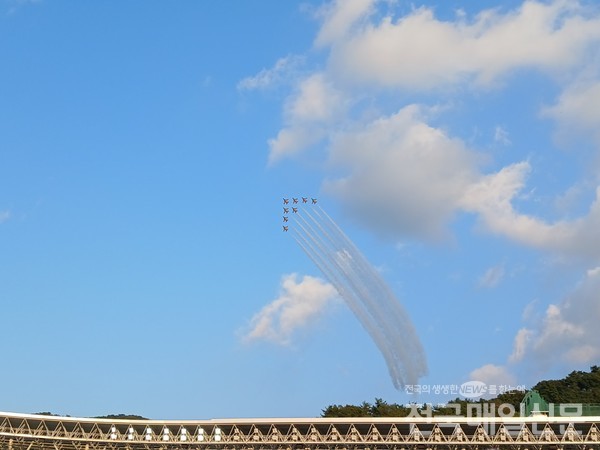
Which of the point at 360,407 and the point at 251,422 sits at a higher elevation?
the point at 360,407

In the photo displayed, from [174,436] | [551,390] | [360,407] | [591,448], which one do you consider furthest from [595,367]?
[174,436]

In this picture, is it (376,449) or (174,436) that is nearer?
(376,449)

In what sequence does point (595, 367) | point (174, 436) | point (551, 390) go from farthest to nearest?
1. point (595, 367)
2. point (551, 390)
3. point (174, 436)

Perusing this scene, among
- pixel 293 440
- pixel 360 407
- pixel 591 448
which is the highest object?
pixel 360 407

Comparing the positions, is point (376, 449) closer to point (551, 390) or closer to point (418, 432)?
point (418, 432)

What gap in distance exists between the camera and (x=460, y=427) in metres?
70.3

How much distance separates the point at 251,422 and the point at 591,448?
97.3ft

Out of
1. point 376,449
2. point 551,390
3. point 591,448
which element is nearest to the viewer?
point 591,448

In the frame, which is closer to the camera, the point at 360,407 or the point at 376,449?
the point at 376,449

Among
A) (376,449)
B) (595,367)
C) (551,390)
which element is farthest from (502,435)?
(595,367)

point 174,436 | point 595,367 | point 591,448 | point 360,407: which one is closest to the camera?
point 591,448

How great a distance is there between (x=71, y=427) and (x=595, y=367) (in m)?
97.8

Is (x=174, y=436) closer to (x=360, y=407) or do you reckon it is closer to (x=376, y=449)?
(x=376, y=449)

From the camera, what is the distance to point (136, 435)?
81.4m
